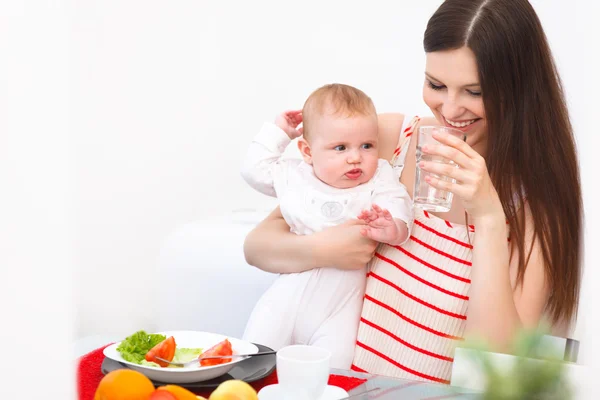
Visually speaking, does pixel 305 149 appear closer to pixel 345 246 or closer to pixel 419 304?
pixel 345 246

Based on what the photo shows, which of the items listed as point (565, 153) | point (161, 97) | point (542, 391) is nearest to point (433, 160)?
point (565, 153)

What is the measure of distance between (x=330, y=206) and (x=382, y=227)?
0.24m

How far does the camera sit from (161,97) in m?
3.55

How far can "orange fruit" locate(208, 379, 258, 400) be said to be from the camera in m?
0.94

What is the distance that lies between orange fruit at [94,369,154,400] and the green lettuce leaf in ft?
0.69

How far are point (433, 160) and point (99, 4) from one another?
2516 mm

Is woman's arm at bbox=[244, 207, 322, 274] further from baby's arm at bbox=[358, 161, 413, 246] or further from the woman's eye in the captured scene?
the woman's eye

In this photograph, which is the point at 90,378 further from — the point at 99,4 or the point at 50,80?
the point at 99,4

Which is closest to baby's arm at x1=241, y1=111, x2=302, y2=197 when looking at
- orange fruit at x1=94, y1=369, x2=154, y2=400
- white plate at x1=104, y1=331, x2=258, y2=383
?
white plate at x1=104, y1=331, x2=258, y2=383

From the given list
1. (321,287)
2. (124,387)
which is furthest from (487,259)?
(124,387)

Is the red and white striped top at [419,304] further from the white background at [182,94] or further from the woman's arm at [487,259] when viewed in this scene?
the white background at [182,94]

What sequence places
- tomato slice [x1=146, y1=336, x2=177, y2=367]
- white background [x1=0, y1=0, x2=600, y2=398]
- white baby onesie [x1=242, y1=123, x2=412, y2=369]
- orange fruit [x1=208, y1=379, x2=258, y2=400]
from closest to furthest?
1. orange fruit [x1=208, y1=379, x2=258, y2=400]
2. tomato slice [x1=146, y1=336, x2=177, y2=367]
3. white baby onesie [x1=242, y1=123, x2=412, y2=369]
4. white background [x1=0, y1=0, x2=600, y2=398]

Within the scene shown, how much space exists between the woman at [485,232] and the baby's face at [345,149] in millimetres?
161

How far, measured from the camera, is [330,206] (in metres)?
1.89
